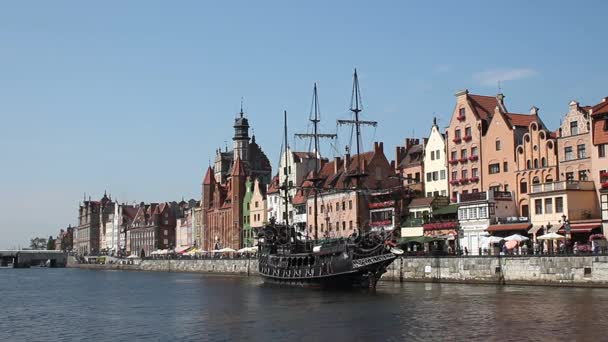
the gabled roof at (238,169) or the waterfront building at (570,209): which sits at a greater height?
the gabled roof at (238,169)

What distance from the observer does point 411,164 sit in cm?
Result: 11306

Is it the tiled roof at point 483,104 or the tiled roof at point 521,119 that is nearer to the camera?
the tiled roof at point 521,119

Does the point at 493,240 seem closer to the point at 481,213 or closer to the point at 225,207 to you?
the point at 481,213

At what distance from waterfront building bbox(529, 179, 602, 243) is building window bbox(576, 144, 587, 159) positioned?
10.6 feet

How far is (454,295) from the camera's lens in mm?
68500

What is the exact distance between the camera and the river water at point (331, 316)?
46750mm

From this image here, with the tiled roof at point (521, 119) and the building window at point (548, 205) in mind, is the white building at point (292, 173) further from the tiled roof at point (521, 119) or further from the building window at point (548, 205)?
the building window at point (548, 205)

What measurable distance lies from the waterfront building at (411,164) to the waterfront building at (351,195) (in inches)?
90.2

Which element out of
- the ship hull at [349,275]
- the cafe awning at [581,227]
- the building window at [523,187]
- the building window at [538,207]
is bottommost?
the ship hull at [349,275]

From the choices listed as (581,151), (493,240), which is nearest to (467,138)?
(581,151)

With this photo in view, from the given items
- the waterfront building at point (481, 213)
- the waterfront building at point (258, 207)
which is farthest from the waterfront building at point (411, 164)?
the waterfront building at point (258, 207)

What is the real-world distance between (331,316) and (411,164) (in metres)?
59.1

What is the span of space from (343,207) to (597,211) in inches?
1826

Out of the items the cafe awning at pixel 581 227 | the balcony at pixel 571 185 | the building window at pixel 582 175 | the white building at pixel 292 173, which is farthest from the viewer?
the white building at pixel 292 173
